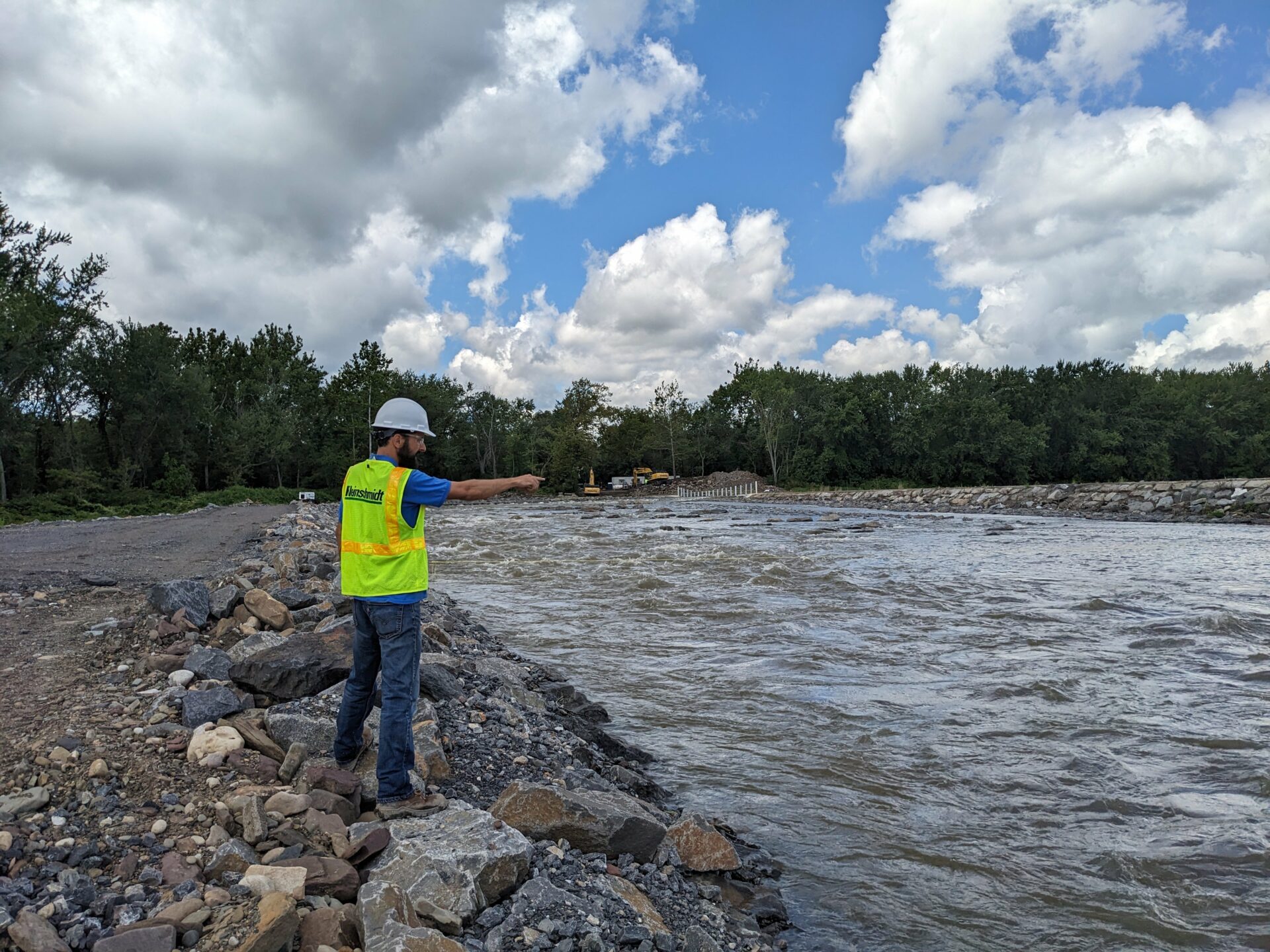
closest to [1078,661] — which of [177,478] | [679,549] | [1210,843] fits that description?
[1210,843]

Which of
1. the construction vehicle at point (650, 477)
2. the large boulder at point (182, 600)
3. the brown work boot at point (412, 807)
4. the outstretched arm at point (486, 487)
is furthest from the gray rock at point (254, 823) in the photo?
the construction vehicle at point (650, 477)

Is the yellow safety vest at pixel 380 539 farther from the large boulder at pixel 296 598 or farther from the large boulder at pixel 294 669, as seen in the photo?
the large boulder at pixel 296 598

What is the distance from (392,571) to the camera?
452 cm

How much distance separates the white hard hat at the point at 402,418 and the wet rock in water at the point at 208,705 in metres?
2.50

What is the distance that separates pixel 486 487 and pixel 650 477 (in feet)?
260

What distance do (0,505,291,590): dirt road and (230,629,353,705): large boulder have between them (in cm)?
575

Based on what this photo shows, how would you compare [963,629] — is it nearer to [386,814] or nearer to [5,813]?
[386,814]

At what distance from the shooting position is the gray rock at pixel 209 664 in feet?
19.8

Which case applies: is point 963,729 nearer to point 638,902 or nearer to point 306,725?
point 638,902

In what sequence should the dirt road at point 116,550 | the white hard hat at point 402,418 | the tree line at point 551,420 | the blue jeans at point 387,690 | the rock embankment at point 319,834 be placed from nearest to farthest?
the rock embankment at point 319,834 → the blue jeans at point 387,690 → the white hard hat at point 402,418 → the dirt road at point 116,550 → the tree line at point 551,420

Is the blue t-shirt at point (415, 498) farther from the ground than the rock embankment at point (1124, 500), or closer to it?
farther from the ground

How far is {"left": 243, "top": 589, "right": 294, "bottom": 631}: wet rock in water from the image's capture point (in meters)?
7.88

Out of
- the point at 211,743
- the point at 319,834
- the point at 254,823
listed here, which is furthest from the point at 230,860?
the point at 211,743

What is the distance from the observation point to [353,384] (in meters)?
96.1
